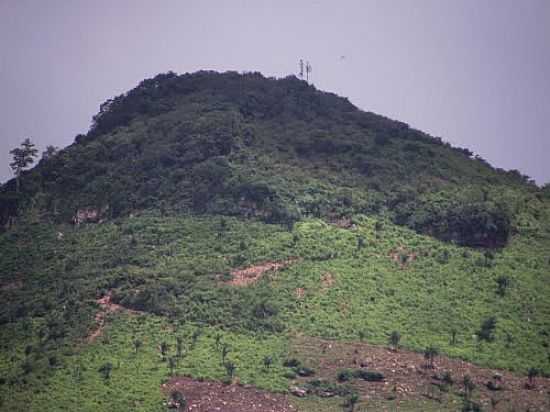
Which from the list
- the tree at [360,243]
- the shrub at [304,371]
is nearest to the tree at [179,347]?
the shrub at [304,371]

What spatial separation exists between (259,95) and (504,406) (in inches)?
1971

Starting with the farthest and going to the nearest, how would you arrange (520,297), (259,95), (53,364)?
1. (259,95)
2. (520,297)
3. (53,364)

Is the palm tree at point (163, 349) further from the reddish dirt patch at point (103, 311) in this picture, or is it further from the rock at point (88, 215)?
the rock at point (88, 215)

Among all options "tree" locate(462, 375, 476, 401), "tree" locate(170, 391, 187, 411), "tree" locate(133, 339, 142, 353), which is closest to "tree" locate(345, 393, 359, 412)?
"tree" locate(462, 375, 476, 401)

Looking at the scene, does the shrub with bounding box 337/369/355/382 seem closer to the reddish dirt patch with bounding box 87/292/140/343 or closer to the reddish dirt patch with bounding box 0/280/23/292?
the reddish dirt patch with bounding box 87/292/140/343

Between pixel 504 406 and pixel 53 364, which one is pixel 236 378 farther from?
pixel 504 406

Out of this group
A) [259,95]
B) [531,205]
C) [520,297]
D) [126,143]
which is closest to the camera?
[520,297]

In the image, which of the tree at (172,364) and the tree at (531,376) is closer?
the tree at (172,364)

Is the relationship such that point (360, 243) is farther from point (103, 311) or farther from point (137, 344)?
point (137, 344)

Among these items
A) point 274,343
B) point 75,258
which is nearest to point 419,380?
point 274,343

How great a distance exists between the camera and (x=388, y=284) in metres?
59.7

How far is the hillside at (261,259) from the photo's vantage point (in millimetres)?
50438

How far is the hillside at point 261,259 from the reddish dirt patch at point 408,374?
14 centimetres

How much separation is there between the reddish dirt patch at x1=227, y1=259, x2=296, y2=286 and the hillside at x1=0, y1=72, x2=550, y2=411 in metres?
0.13
